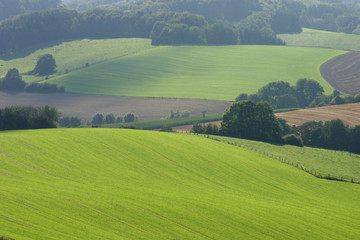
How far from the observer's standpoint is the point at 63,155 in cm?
7212

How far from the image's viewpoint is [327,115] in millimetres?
143750

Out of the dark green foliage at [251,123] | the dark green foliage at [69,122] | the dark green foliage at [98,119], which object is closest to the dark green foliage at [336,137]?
the dark green foliage at [251,123]

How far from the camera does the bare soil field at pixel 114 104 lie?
16188 centimetres

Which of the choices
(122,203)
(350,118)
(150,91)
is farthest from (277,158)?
(150,91)

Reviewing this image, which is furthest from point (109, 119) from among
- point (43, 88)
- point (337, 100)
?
point (337, 100)

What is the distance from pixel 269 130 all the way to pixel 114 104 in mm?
74240

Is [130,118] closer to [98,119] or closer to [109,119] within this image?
[109,119]

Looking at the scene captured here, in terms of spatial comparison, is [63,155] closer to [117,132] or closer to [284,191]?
[117,132]

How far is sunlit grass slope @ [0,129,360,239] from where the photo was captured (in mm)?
46344

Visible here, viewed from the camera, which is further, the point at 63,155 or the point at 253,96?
the point at 253,96

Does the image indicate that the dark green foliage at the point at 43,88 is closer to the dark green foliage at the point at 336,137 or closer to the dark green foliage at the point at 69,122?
the dark green foliage at the point at 69,122

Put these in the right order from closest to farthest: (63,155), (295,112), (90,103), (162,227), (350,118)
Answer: (162,227), (63,155), (350,118), (295,112), (90,103)

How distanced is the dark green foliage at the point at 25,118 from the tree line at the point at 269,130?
31615 mm

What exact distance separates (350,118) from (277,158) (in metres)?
56.6
